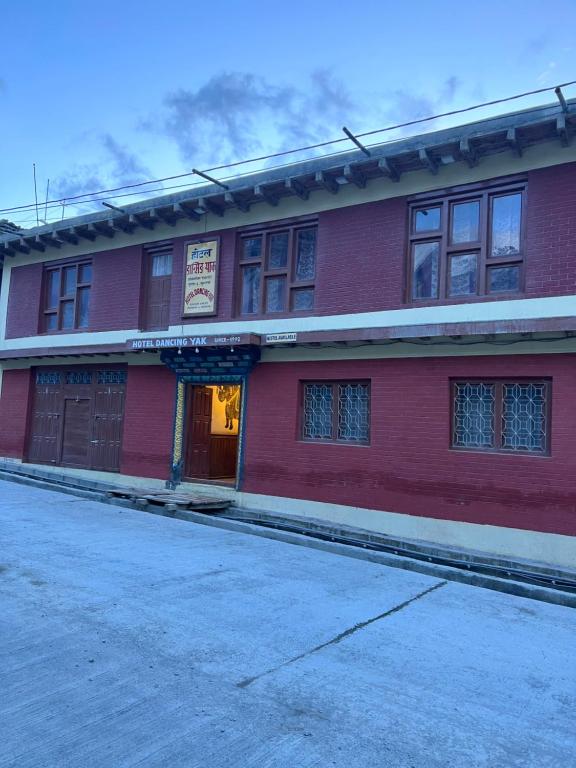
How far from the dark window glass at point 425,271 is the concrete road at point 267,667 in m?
5.02

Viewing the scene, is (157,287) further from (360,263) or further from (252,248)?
(360,263)

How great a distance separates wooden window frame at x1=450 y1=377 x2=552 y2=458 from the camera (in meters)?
8.98

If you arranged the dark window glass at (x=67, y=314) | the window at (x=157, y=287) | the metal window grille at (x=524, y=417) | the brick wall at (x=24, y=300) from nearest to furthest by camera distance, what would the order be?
the metal window grille at (x=524, y=417)
the window at (x=157, y=287)
the dark window glass at (x=67, y=314)
the brick wall at (x=24, y=300)

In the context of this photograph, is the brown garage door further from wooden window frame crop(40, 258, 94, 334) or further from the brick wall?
the brick wall

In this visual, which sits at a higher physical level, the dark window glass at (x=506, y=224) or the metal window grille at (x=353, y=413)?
the dark window glass at (x=506, y=224)

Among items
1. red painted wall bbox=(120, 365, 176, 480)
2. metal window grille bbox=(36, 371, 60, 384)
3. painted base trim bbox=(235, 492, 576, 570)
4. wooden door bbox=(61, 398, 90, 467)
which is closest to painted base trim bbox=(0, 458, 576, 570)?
painted base trim bbox=(235, 492, 576, 570)

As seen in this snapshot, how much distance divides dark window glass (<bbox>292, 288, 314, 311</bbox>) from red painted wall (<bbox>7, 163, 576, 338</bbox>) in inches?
12.7

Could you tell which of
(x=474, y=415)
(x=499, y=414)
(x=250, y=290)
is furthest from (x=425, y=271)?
(x=250, y=290)

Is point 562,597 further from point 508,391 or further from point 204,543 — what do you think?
point 204,543

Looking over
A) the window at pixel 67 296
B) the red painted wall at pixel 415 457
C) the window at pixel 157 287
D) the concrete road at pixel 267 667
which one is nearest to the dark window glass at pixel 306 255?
the red painted wall at pixel 415 457

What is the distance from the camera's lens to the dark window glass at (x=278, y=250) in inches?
471

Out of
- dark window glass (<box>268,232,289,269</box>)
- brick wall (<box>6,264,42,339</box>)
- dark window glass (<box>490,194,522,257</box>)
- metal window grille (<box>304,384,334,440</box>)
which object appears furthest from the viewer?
brick wall (<box>6,264,42,339</box>)

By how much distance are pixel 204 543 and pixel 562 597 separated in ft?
15.0

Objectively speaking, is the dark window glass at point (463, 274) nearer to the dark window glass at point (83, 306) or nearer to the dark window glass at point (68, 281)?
the dark window glass at point (83, 306)
